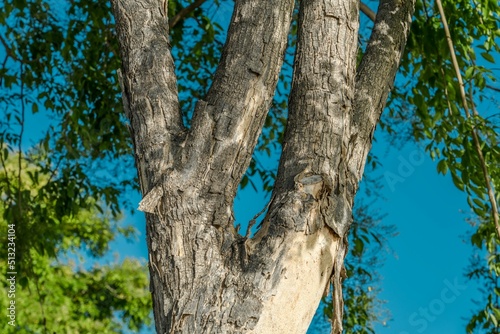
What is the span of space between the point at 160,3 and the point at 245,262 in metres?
0.96

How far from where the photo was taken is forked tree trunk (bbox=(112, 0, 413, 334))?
1.72m

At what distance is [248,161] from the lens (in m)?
1.96

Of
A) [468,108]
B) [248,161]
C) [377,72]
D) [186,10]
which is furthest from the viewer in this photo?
[186,10]

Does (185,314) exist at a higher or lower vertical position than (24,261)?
lower

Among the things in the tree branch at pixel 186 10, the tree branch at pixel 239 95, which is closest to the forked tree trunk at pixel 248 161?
the tree branch at pixel 239 95

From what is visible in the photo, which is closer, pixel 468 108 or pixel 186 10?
pixel 468 108

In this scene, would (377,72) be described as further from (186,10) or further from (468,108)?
(186,10)

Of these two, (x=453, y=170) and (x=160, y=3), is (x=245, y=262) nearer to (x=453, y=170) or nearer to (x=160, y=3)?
(x=160, y=3)

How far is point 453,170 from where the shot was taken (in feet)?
10.5

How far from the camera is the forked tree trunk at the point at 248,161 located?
1725 millimetres

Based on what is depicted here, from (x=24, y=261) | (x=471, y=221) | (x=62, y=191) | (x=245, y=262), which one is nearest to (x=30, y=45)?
(x=62, y=191)

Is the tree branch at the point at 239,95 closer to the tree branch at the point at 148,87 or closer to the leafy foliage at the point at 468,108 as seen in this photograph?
the tree branch at the point at 148,87

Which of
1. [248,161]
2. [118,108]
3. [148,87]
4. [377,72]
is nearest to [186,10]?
[118,108]

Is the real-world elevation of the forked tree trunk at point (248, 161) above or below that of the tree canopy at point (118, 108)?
below
